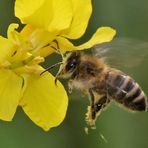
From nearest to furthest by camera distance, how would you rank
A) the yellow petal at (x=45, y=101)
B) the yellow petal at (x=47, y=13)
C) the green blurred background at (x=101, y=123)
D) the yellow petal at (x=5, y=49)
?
the yellow petal at (x=47, y=13)
the yellow petal at (x=5, y=49)
the yellow petal at (x=45, y=101)
the green blurred background at (x=101, y=123)

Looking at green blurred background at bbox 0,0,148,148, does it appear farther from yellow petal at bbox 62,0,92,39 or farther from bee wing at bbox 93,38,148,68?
yellow petal at bbox 62,0,92,39

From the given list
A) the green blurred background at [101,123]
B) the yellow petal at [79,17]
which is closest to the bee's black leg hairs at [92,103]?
the yellow petal at [79,17]

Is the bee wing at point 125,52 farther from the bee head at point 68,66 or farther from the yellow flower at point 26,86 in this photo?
the yellow flower at point 26,86

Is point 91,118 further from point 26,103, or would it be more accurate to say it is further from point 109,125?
point 109,125

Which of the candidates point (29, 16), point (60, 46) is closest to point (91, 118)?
point (60, 46)

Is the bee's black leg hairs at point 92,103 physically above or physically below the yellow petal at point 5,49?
below

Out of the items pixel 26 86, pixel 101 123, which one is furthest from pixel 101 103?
pixel 101 123
